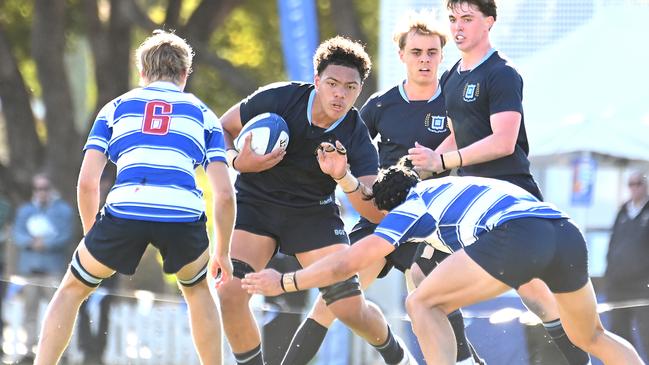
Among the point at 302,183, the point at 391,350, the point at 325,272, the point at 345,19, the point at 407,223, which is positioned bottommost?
the point at 391,350

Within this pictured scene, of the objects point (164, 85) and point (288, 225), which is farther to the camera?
point (288, 225)

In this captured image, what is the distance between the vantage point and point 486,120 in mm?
6250

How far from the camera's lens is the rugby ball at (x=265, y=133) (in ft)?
20.5

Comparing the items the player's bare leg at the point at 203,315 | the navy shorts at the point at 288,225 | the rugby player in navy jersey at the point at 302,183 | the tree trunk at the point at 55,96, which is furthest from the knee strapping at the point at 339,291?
the tree trunk at the point at 55,96

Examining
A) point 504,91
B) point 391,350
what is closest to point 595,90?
point 391,350

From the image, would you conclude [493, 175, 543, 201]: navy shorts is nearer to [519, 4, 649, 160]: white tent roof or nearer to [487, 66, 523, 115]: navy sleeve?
[487, 66, 523, 115]: navy sleeve

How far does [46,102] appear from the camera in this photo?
17.2m

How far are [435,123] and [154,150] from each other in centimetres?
184

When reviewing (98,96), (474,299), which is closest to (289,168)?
(474,299)

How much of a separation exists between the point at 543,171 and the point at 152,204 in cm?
613

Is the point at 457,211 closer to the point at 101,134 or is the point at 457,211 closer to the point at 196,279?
the point at 196,279

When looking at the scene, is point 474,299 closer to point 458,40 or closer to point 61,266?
point 458,40

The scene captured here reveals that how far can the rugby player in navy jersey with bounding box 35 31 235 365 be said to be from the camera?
5805 millimetres

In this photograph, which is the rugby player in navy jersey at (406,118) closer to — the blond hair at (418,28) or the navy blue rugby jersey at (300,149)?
the blond hair at (418,28)
